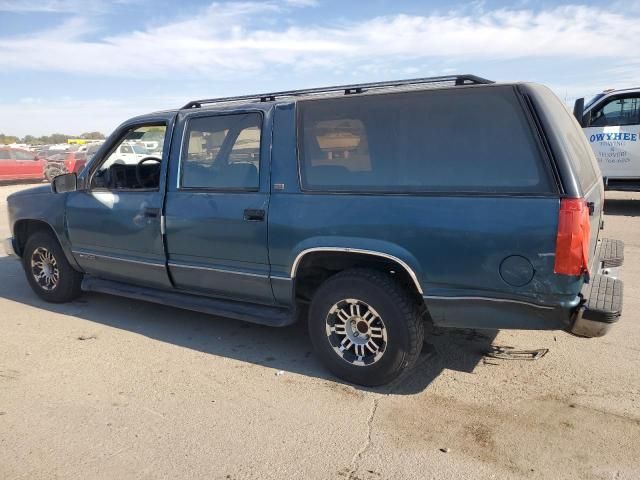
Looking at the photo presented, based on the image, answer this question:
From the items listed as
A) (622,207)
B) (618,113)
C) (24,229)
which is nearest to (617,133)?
(618,113)

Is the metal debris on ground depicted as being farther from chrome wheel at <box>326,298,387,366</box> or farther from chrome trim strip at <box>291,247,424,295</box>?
chrome trim strip at <box>291,247,424,295</box>

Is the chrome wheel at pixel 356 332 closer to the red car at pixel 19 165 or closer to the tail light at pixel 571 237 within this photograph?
the tail light at pixel 571 237

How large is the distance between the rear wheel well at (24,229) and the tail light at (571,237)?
15.9 feet

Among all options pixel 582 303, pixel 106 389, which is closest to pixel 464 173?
pixel 582 303

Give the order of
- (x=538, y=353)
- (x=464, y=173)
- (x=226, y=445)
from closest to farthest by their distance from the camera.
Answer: (x=226, y=445) < (x=464, y=173) < (x=538, y=353)

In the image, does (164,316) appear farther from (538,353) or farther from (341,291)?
(538,353)

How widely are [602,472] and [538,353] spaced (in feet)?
4.81

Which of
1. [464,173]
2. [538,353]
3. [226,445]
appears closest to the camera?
[226,445]

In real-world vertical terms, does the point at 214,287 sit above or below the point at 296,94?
below

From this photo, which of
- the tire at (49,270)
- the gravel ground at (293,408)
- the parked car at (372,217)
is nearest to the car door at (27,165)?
the tire at (49,270)

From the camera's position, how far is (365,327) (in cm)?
369

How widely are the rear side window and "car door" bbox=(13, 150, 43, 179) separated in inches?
825

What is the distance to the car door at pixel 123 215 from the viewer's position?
4602 millimetres

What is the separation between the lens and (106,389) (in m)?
3.75
